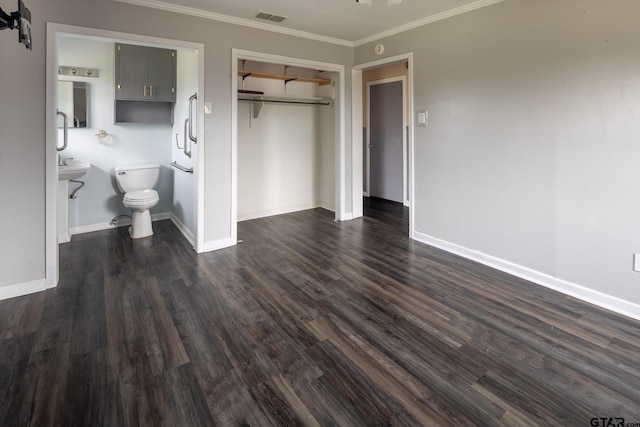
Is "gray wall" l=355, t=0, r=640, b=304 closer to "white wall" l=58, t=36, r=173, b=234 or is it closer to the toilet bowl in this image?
the toilet bowl

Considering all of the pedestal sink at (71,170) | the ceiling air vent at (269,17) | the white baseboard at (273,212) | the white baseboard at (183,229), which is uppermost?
the ceiling air vent at (269,17)

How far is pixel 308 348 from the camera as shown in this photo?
6.63 feet

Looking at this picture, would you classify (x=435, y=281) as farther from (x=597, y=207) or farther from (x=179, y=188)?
(x=179, y=188)

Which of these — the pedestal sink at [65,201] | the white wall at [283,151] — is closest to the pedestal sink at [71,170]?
the pedestal sink at [65,201]

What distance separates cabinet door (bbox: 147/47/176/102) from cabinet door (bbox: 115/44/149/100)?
6 centimetres

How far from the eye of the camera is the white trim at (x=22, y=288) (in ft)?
8.69

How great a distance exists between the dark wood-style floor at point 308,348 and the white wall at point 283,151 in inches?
78.1

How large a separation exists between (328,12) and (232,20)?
39.4 inches

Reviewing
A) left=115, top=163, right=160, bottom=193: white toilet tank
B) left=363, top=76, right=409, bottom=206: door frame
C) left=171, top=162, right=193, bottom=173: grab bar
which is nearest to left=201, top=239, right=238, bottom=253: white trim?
left=171, top=162, right=193, bottom=173: grab bar

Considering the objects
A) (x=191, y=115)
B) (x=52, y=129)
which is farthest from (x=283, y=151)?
(x=52, y=129)

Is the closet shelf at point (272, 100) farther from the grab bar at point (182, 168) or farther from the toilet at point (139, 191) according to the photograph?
the toilet at point (139, 191)

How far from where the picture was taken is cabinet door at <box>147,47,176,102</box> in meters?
4.30

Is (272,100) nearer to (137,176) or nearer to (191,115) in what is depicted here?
(191,115)

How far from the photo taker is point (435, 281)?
2.96 m
